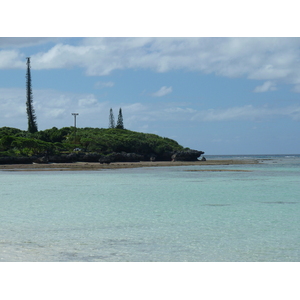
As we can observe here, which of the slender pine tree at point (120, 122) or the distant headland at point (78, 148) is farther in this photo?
the slender pine tree at point (120, 122)

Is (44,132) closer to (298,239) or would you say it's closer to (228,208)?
(228,208)

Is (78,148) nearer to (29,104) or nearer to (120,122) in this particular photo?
(29,104)

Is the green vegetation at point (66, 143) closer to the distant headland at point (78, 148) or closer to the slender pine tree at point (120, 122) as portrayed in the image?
the distant headland at point (78, 148)

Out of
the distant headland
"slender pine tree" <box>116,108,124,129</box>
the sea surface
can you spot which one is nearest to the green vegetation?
the distant headland

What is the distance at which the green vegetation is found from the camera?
2872 inches

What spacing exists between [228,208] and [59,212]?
721 cm

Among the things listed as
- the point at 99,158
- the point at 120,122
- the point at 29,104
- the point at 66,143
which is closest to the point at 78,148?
the point at 66,143

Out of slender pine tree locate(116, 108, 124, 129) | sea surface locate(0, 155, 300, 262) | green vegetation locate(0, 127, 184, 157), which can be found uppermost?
slender pine tree locate(116, 108, 124, 129)

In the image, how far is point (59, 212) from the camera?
16.6 metres

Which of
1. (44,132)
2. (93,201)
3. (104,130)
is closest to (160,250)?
(93,201)

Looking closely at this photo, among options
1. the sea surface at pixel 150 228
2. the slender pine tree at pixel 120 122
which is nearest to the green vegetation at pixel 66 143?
the slender pine tree at pixel 120 122

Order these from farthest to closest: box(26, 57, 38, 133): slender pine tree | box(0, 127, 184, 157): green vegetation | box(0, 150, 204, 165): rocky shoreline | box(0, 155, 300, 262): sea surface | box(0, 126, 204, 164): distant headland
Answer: box(26, 57, 38, 133): slender pine tree → box(0, 127, 184, 157): green vegetation → box(0, 126, 204, 164): distant headland → box(0, 150, 204, 165): rocky shoreline → box(0, 155, 300, 262): sea surface

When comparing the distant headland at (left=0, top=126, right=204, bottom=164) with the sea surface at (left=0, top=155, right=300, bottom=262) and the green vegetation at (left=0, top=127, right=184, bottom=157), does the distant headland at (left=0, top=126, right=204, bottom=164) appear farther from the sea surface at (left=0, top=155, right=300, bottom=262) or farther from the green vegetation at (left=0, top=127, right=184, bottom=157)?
the sea surface at (left=0, top=155, right=300, bottom=262)

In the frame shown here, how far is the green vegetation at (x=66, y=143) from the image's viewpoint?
7294 centimetres
